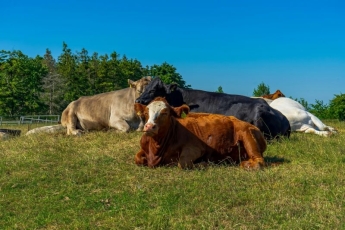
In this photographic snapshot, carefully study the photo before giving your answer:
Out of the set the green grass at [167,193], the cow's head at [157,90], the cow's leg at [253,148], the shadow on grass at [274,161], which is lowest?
the green grass at [167,193]

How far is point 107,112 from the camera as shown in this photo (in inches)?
602

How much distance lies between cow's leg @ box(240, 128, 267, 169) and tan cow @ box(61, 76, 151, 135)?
20.4 feet

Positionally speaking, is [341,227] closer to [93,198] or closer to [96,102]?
[93,198]

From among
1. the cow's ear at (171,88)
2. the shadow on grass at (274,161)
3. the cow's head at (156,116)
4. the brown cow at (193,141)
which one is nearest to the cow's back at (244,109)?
the cow's ear at (171,88)

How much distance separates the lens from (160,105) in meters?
8.07

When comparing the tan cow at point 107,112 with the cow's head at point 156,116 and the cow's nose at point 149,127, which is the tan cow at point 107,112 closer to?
the cow's head at point 156,116

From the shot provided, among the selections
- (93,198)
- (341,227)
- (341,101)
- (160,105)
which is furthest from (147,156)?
(341,101)

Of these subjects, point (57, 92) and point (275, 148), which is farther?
point (57, 92)

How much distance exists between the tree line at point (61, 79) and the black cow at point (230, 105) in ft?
66.1

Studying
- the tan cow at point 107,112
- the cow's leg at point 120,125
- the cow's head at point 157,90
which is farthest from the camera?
the tan cow at point 107,112

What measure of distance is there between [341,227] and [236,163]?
3.68m

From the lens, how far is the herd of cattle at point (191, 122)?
26.9 feet

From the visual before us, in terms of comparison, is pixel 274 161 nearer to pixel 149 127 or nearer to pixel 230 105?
pixel 149 127

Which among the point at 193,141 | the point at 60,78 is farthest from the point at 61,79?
the point at 193,141
